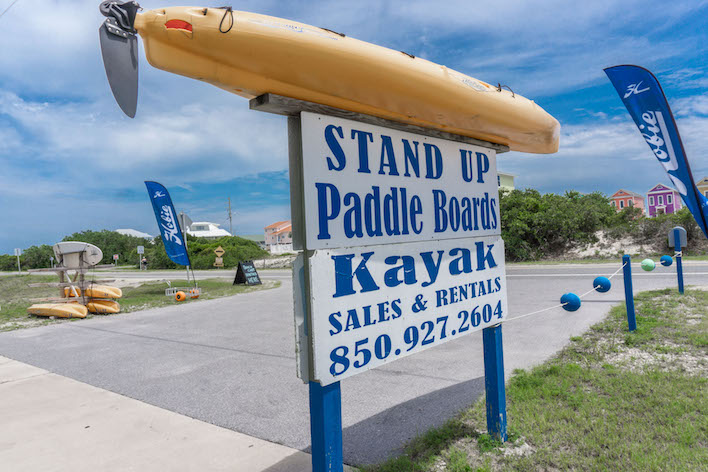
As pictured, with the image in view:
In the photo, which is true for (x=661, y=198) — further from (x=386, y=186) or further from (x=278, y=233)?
(x=386, y=186)

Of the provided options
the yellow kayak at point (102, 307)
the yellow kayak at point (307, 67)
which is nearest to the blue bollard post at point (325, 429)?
the yellow kayak at point (307, 67)

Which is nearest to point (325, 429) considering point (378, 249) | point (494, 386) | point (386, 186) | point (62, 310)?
point (378, 249)

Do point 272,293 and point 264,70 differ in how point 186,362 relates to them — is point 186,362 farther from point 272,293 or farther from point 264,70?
point 272,293

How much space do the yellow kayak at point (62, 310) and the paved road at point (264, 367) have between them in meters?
0.82

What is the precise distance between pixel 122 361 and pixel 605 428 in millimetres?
6228

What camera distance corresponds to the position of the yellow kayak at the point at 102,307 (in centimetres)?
1146

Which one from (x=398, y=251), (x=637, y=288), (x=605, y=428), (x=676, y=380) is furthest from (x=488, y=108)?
(x=637, y=288)

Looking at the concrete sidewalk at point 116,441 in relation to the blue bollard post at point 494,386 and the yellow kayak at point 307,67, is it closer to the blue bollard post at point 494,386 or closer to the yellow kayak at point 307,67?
the blue bollard post at point 494,386

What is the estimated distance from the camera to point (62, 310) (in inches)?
424

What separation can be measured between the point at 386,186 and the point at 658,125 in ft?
15.3

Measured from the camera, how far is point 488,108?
2787 mm

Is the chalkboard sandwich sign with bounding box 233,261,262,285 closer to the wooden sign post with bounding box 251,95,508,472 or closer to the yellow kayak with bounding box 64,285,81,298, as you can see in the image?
the yellow kayak with bounding box 64,285,81,298

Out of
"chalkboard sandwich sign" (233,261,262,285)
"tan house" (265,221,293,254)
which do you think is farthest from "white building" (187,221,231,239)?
"chalkboard sandwich sign" (233,261,262,285)

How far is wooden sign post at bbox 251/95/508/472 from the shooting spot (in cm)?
206
